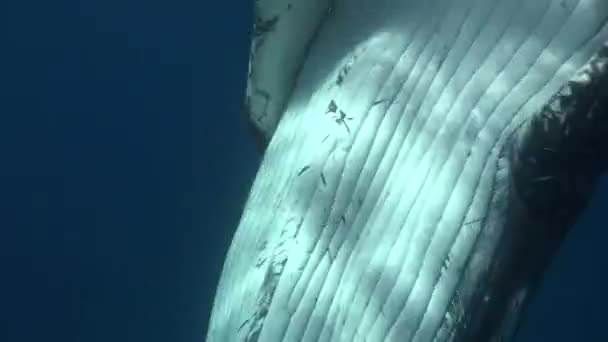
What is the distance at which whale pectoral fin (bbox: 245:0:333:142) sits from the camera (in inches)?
71.4

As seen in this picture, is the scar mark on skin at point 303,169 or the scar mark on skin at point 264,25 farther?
the scar mark on skin at point 264,25

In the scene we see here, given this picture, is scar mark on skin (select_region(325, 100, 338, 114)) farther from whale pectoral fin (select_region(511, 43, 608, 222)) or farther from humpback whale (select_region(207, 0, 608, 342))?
whale pectoral fin (select_region(511, 43, 608, 222))

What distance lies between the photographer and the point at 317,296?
4.41 ft

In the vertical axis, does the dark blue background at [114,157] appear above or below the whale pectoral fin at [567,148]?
above

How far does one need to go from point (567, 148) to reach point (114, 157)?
15687mm

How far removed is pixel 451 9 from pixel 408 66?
0.14 metres

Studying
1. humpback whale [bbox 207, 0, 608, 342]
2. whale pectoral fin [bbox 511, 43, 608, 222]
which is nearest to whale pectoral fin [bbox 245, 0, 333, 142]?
humpback whale [bbox 207, 0, 608, 342]

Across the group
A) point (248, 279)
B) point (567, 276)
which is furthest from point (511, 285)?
point (567, 276)

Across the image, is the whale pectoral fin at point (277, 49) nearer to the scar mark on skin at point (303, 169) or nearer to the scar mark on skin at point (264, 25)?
the scar mark on skin at point (264, 25)

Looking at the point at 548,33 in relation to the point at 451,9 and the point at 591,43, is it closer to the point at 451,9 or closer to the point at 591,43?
the point at 591,43

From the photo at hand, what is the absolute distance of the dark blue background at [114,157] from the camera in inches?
597

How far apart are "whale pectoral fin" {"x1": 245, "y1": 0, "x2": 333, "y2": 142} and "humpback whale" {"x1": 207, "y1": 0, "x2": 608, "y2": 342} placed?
0.14 metres

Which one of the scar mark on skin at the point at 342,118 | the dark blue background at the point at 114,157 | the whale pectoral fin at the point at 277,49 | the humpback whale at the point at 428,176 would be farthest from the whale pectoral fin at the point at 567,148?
the dark blue background at the point at 114,157

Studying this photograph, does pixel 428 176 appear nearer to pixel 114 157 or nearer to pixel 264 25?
pixel 264 25
